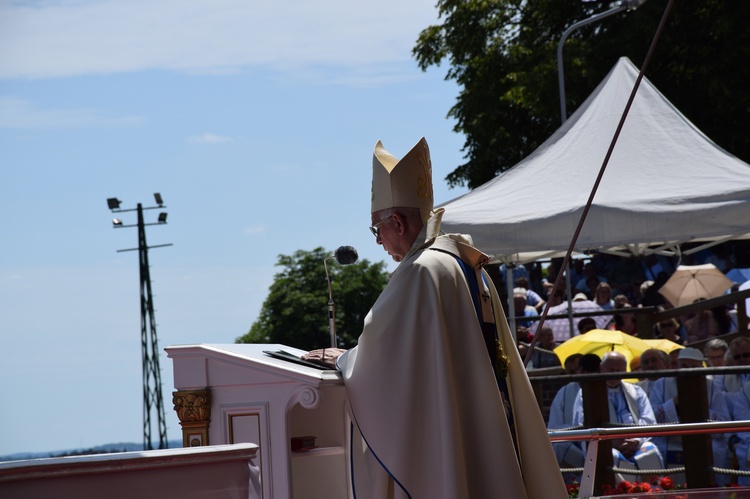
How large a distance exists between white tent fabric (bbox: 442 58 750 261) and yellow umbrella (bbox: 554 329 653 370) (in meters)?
1.71

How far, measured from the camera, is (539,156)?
10195 millimetres

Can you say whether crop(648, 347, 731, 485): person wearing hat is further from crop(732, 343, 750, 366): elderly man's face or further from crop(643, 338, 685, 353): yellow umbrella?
crop(643, 338, 685, 353): yellow umbrella

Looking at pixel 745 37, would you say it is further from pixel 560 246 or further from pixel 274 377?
pixel 274 377

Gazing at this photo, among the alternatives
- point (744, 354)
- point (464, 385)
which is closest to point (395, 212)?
point (464, 385)

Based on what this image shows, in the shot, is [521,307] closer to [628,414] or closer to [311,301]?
[628,414]

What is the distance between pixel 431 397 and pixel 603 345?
6765 mm

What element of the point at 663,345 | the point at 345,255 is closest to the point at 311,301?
the point at 663,345

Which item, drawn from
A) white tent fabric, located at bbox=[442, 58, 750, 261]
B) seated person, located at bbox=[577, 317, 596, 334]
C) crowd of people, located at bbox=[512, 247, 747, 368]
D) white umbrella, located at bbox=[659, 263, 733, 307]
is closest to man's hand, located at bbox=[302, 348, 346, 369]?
white tent fabric, located at bbox=[442, 58, 750, 261]

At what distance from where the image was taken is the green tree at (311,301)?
4791cm

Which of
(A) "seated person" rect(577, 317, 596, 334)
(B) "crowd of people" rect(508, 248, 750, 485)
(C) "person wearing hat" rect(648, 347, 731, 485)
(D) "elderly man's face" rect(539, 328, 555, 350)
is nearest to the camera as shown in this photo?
(C) "person wearing hat" rect(648, 347, 731, 485)

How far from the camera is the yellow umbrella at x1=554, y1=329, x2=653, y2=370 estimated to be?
1077 centimetres

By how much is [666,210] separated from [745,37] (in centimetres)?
1373

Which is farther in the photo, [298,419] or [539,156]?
[539,156]

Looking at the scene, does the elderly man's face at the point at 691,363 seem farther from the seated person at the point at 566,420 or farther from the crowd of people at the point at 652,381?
the seated person at the point at 566,420
